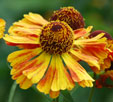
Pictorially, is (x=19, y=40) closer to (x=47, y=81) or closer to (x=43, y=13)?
(x=47, y=81)

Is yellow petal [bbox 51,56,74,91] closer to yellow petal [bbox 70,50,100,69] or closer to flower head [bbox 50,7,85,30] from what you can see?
yellow petal [bbox 70,50,100,69]

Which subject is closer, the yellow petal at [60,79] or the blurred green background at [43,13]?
the yellow petal at [60,79]

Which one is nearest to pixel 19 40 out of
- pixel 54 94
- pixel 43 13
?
pixel 54 94

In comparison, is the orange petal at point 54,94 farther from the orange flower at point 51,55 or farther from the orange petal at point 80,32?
the orange petal at point 80,32

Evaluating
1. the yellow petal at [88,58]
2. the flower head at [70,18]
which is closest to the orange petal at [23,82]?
the yellow petal at [88,58]

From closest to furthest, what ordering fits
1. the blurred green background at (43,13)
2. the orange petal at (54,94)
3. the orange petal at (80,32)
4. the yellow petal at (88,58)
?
the orange petal at (54,94) < the yellow petal at (88,58) < the orange petal at (80,32) < the blurred green background at (43,13)

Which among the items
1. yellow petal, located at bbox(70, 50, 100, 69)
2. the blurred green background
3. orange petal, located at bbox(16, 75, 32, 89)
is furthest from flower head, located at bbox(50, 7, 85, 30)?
the blurred green background

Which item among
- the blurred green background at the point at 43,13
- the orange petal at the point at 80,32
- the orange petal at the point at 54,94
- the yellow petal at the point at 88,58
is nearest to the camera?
the orange petal at the point at 54,94

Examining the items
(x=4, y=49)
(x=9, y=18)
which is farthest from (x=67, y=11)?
(x=9, y=18)

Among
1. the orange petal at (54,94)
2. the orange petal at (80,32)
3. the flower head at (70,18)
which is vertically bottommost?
the orange petal at (54,94)
